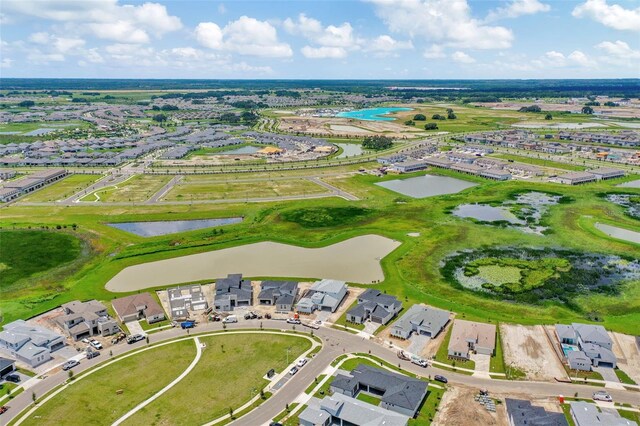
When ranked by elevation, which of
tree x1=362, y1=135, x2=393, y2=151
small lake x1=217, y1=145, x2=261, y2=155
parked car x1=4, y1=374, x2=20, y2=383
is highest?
tree x1=362, y1=135, x2=393, y2=151

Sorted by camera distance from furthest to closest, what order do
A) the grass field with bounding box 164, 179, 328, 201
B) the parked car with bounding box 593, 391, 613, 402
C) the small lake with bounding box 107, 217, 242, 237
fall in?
the grass field with bounding box 164, 179, 328, 201, the small lake with bounding box 107, 217, 242, 237, the parked car with bounding box 593, 391, 613, 402

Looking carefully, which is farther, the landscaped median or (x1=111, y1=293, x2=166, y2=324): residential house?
(x1=111, y1=293, x2=166, y2=324): residential house

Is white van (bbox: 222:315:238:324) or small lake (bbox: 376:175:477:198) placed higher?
small lake (bbox: 376:175:477:198)

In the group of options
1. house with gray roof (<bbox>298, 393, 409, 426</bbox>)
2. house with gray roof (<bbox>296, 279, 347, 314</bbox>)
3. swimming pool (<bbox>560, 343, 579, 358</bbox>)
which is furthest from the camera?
house with gray roof (<bbox>296, 279, 347, 314</bbox>)

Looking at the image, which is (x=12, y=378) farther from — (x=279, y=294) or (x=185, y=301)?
(x=279, y=294)

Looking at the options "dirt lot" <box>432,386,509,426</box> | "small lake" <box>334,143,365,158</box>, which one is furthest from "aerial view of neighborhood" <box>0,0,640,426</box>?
"small lake" <box>334,143,365,158</box>

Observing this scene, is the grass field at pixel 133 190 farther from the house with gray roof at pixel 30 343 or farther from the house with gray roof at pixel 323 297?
the house with gray roof at pixel 323 297

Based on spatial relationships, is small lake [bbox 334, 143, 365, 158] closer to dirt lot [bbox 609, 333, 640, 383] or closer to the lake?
the lake
